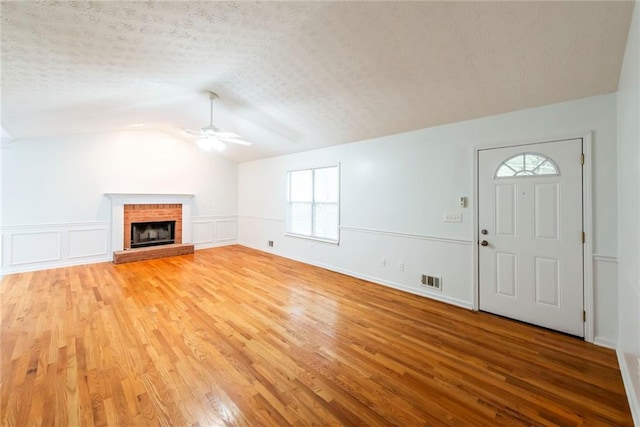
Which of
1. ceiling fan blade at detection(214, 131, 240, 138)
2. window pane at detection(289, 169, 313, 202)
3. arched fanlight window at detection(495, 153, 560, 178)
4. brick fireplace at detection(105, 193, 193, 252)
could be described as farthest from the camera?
brick fireplace at detection(105, 193, 193, 252)

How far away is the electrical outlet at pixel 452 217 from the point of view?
3.30m

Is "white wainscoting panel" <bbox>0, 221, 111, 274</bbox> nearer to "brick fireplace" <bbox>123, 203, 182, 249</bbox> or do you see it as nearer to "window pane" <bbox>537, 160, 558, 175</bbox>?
"brick fireplace" <bbox>123, 203, 182, 249</bbox>

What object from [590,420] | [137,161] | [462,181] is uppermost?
[137,161]

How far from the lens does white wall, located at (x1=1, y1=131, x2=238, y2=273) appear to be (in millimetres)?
4652

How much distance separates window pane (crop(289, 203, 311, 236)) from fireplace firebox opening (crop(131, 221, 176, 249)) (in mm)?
3274

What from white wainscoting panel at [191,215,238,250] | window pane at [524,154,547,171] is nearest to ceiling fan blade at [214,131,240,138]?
window pane at [524,154,547,171]

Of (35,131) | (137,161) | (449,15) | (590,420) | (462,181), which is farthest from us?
(137,161)

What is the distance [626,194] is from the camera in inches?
77.7

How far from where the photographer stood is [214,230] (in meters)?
7.28

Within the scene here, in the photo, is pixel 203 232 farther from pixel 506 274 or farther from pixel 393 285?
pixel 506 274

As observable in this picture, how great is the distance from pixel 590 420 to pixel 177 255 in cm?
697

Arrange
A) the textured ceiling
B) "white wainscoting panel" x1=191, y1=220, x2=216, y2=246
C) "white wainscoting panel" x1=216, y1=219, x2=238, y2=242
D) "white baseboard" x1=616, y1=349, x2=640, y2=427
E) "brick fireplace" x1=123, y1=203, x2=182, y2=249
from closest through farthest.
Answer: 1. "white baseboard" x1=616, y1=349, x2=640, y2=427
2. the textured ceiling
3. "brick fireplace" x1=123, y1=203, x2=182, y2=249
4. "white wainscoting panel" x1=191, y1=220, x2=216, y2=246
5. "white wainscoting panel" x1=216, y1=219, x2=238, y2=242

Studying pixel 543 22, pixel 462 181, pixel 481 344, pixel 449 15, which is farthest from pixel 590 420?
pixel 449 15

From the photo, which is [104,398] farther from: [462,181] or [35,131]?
[35,131]
